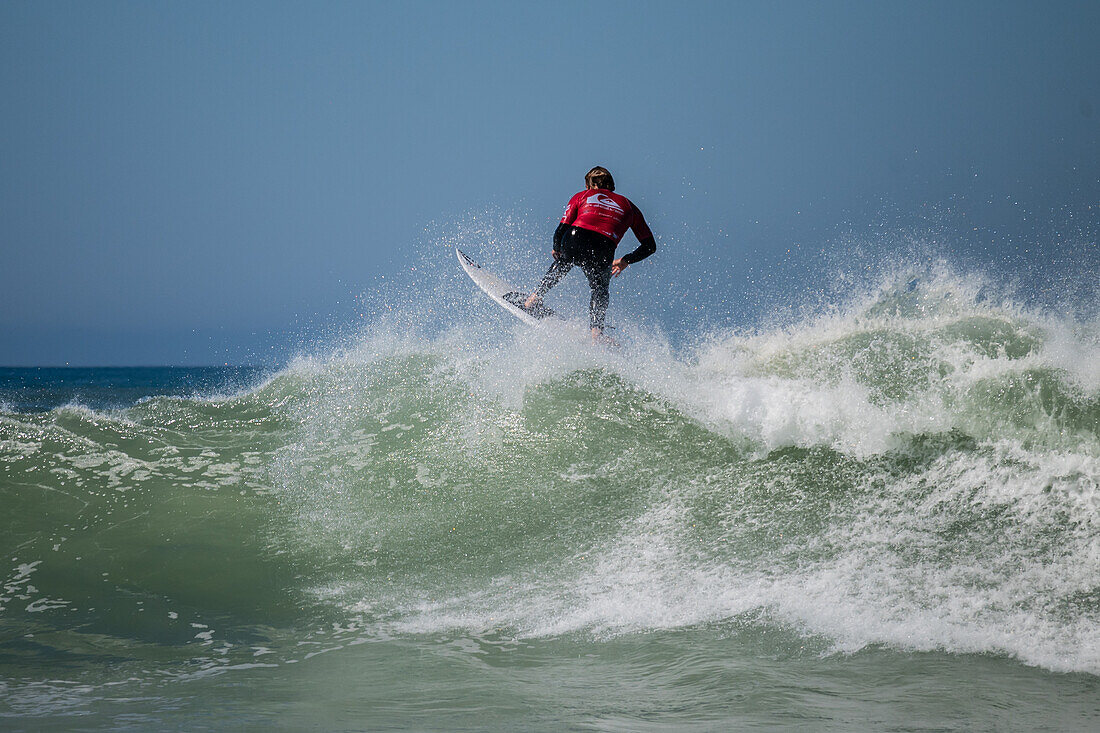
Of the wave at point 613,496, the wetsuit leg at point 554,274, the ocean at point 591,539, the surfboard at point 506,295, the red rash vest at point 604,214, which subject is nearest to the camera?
the ocean at point 591,539

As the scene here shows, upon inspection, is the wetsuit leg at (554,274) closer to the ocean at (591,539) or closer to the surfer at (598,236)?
the surfer at (598,236)

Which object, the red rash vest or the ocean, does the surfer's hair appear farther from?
the ocean

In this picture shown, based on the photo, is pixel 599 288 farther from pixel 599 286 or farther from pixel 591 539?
pixel 591 539

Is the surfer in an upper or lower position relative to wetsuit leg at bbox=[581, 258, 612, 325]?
upper

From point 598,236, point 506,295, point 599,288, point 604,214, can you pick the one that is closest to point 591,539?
point 599,288

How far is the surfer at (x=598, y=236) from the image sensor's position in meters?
6.57

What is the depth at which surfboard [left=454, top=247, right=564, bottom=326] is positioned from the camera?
7082 mm

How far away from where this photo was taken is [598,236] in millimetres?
6562

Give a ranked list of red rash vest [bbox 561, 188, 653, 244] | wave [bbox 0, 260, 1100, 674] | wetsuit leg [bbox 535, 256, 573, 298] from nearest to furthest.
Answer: wave [bbox 0, 260, 1100, 674] < red rash vest [bbox 561, 188, 653, 244] < wetsuit leg [bbox 535, 256, 573, 298]

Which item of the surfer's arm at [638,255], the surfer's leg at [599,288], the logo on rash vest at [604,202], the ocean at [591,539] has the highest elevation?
the logo on rash vest at [604,202]

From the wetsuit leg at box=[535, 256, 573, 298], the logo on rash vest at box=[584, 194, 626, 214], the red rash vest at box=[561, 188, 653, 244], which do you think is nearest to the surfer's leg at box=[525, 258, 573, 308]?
the wetsuit leg at box=[535, 256, 573, 298]

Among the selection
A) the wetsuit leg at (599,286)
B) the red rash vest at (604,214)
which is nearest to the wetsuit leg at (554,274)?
the wetsuit leg at (599,286)

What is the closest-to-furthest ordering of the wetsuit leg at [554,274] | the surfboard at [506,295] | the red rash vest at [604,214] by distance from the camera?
the red rash vest at [604,214]
the wetsuit leg at [554,274]
the surfboard at [506,295]

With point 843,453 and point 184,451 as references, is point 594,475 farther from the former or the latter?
point 184,451
